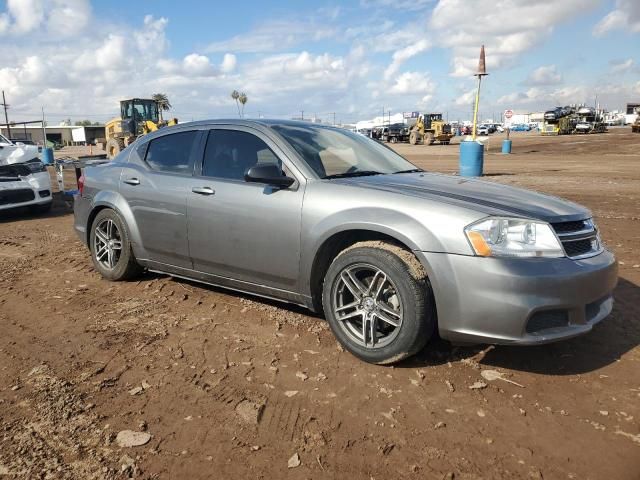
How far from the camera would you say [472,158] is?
49.1ft

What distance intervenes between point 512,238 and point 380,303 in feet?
2.89

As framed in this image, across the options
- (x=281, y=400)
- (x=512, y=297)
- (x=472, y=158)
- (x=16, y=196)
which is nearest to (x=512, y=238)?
(x=512, y=297)

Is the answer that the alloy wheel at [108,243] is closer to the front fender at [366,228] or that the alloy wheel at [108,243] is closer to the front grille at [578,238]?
the front fender at [366,228]

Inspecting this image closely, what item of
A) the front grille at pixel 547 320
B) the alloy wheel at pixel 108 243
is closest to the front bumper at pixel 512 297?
the front grille at pixel 547 320

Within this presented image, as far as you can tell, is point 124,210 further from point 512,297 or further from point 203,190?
point 512,297

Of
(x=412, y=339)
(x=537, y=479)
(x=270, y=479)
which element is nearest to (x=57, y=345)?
→ (x=270, y=479)

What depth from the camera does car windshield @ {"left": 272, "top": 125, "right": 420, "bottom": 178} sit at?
12.8 ft

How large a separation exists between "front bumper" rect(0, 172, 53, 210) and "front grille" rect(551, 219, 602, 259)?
A: 29.0ft

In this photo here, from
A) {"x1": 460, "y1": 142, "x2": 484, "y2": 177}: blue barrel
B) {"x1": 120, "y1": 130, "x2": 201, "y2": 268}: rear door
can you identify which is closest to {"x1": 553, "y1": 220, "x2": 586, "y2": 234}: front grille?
{"x1": 120, "y1": 130, "x2": 201, "y2": 268}: rear door

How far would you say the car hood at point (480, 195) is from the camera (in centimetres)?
312

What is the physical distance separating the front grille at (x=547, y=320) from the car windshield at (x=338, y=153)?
5.45ft

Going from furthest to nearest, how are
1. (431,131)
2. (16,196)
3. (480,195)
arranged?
(431,131) < (16,196) < (480,195)

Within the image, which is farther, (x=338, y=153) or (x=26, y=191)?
(x=26, y=191)

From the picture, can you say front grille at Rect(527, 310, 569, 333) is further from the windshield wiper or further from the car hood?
the windshield wiper
